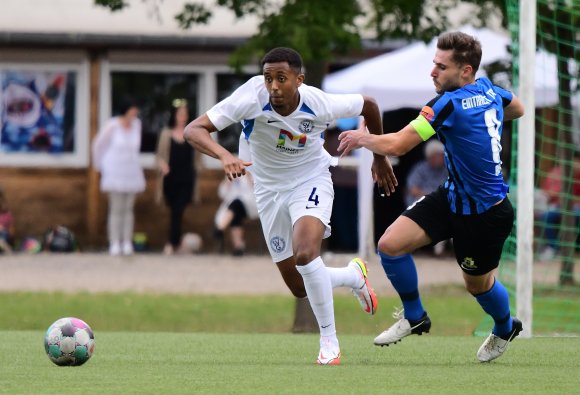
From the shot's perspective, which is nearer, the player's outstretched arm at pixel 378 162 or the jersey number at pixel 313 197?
the player's outstretched arm at pixel 378 162

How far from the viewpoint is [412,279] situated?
33.3ft

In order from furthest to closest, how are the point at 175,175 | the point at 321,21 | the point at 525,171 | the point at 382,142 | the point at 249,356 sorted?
1. the point at 175,175
2. the point at 321,21
3. the point at 525,171
4. the point at 249,356
5. the point at 382,142

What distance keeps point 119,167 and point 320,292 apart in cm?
1340

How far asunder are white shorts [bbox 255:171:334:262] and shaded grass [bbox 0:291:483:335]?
16.7 feet

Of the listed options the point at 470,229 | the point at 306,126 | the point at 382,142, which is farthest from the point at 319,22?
the point at 382,142

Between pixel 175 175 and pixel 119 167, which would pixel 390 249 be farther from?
pixel 175 175

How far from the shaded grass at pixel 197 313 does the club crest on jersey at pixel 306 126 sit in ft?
18.8

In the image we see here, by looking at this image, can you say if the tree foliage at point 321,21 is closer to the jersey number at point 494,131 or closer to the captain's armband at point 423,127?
the jersey number at point 494,131

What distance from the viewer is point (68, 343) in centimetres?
947

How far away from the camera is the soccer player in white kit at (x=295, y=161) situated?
9930 millimetres

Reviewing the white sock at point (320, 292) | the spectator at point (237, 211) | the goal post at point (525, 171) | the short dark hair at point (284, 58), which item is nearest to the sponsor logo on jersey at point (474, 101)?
the short dark hair at point (284, 58)

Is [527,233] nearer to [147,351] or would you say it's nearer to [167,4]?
[147,351]

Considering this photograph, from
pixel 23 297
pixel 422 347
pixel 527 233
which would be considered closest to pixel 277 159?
pixel 422 347

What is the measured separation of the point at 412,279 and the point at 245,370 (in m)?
1.45
